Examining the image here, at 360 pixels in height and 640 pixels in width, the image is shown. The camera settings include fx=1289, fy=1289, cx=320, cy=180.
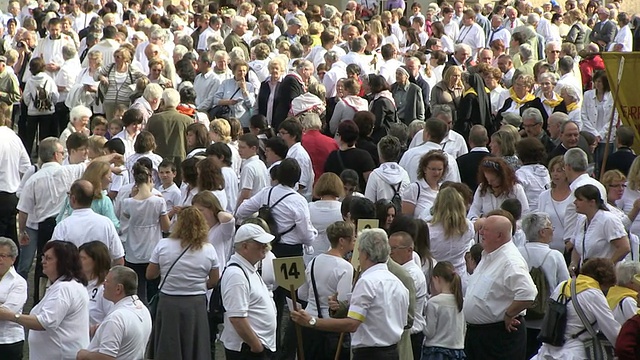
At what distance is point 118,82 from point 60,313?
24.9ft

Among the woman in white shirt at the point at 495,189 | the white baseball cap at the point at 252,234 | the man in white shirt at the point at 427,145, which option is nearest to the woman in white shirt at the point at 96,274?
the white baseball cap at the point at 252,234

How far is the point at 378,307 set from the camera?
28.8ft

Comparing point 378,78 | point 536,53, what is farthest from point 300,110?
point 536,53

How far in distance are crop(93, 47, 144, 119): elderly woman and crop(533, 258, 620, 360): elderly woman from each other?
26.9 feet

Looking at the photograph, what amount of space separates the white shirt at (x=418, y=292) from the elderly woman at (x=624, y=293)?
1.35m

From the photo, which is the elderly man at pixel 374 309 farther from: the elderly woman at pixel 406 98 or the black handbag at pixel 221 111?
the black handbag at pixel 221 111

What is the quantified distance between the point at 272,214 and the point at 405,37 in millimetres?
13538

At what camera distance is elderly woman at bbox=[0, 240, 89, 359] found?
8852 mm

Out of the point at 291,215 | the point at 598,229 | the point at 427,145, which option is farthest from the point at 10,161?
the point at 598,229

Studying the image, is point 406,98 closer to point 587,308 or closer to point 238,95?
point 238,95

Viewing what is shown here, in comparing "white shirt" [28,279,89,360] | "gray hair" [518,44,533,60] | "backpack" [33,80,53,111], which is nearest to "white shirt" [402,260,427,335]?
"white shirt" [28,279,89,360]

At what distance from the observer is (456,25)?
24.9m

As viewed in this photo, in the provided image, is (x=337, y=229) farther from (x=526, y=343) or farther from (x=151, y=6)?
(x=151, y=6)

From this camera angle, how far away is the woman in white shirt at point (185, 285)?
984cm
